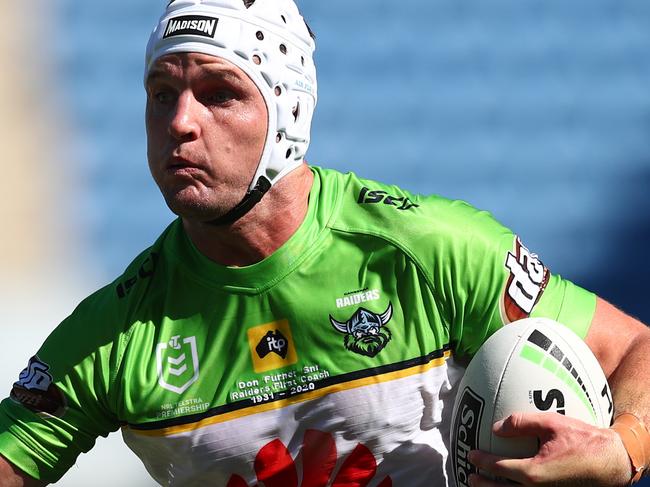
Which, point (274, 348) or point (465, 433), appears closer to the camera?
point (465, 433)

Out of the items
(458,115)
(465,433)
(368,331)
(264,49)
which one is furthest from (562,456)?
(458,115)

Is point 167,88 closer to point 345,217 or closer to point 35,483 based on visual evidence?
point 345,217

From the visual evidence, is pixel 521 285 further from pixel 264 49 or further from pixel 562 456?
pixel 264 49

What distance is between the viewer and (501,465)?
2.25 metres

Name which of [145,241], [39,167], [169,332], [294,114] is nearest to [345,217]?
[294,114]

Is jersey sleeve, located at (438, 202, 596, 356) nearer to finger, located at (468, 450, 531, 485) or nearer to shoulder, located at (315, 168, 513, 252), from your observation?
shoulder, located at (315, 168, 513, 252)

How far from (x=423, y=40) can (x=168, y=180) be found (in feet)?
9.16

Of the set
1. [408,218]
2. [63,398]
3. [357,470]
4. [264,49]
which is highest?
[264,49]

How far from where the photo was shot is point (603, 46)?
5156mm

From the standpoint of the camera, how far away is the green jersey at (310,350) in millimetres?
2611

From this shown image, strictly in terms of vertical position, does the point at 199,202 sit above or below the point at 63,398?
above

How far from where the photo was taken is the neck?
2.70 metres

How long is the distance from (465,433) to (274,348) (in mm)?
491

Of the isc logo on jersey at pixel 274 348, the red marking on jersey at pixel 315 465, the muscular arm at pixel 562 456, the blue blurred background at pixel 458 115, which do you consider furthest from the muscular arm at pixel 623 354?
the blue blurred background at pixel 458 115
